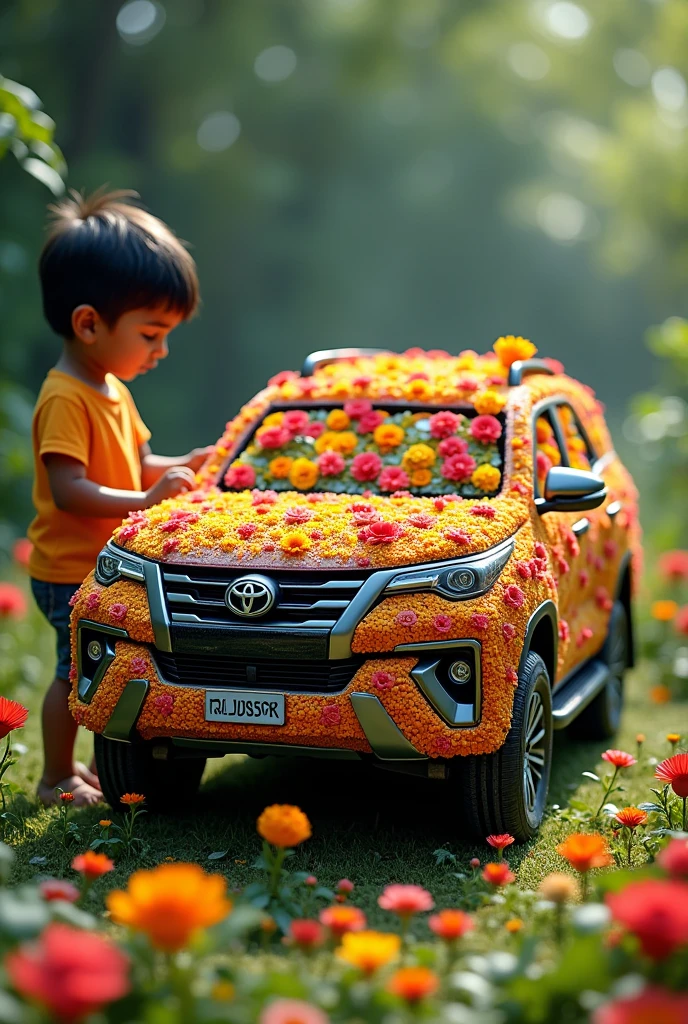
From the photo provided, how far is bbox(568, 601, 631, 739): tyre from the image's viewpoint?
6027 millimetres

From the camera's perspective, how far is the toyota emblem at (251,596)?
13.0 feet

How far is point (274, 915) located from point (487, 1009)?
94 centimetres

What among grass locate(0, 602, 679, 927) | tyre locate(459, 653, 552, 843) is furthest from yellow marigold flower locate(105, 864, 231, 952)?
tyre locate(459, 653, 552, 843)

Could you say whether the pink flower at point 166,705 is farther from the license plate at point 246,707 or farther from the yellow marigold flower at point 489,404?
the yellow marigold flower at point 489,404

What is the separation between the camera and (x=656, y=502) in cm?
1054

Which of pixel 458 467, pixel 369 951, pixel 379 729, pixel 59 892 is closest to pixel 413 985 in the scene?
Result: pixel 369 951

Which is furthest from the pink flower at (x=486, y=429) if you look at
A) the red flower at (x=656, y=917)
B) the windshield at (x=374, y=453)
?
the red flower at (x=656, y=917)

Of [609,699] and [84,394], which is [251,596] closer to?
[84,394]

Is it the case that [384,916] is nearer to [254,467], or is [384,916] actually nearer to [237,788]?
[237,788]

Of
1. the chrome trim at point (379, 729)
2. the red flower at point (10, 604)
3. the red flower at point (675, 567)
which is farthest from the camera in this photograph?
the red flower at point (675, 567)

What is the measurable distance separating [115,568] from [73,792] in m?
1.18

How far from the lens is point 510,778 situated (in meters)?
4.05

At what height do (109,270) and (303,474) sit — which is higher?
(109,270)

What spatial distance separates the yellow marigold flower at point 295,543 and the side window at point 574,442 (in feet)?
5.86
